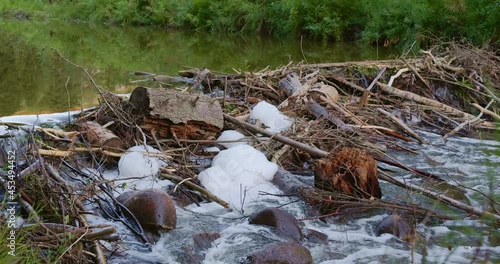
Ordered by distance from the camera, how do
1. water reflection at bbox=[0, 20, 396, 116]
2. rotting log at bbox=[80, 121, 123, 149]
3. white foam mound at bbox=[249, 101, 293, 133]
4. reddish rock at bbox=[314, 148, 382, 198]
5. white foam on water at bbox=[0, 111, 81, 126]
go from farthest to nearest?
water reflection at bbox=[0, 20, 396, 116] < white foam mound at bbox=[249, 101, 293, 133] < white foam on water at bbox=[0, 111, 81, 126] < rotting log at bbox=[80, 121, 123, 149] < reddish rock at bbox=[314, 148, 382, 198]

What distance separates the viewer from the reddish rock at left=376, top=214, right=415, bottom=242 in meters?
4.55

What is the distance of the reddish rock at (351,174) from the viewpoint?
5.12 meters

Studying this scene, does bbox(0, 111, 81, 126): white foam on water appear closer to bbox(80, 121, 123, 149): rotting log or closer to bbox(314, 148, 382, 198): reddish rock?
bbox(80, 121, 123, 149): rotting log

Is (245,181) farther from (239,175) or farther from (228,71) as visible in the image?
(228,71)

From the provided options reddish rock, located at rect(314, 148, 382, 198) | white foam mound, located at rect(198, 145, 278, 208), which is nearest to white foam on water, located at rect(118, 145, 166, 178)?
A: white foam mound, located at rect(198, 145, 278, 208)

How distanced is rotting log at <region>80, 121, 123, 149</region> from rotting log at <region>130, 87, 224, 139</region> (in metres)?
0.39

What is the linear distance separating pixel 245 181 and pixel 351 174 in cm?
100

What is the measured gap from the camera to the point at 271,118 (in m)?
6.77

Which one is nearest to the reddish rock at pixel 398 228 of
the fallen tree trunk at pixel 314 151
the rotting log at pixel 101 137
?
the fallen tree trunk at pixel 314 151

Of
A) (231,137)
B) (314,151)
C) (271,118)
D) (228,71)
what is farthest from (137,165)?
(228,71)

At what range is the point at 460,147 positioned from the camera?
729 centimetres

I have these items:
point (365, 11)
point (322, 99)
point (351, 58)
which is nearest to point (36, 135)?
point (322, 99)

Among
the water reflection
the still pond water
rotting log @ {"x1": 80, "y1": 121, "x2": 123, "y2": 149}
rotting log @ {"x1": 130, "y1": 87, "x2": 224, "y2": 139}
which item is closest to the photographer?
the still pond water

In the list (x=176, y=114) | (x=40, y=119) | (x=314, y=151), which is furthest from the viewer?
(x=40, y=119)
